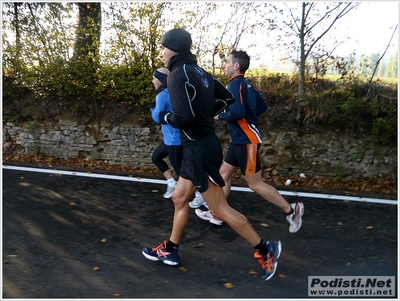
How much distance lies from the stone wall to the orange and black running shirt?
2903 mm

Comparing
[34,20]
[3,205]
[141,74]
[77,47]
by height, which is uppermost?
[34,20]

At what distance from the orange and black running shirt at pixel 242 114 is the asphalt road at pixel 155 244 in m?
1.11

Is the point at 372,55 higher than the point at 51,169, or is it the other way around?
the point at 372,55

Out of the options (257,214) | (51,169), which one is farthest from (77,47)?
(257,214)

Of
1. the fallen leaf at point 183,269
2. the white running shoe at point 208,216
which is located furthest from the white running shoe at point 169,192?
the fallen leaf at point 183,269

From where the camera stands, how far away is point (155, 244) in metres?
4.91

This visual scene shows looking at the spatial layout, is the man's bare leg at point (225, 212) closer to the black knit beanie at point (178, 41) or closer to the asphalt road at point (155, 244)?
the asphalt road at point (155, 244)

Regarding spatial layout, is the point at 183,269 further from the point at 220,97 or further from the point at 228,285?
the point at 220,97

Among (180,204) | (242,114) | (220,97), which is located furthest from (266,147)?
(180,204)

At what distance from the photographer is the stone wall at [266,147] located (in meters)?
7.73

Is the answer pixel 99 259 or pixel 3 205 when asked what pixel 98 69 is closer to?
pixel 3 205

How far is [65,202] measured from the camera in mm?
6062

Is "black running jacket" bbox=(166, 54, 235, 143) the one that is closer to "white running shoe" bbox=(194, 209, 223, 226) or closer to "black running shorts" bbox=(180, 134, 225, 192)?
"black running shorts" bbox=(180, 134, 225, 192)

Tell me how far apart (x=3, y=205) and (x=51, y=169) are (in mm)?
2033
